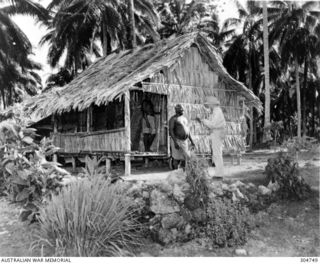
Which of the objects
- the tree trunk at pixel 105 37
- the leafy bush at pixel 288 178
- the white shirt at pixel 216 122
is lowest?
the leafy bush at pixel 288 178

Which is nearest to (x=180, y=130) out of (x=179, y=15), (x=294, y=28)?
(x=294, y=28)

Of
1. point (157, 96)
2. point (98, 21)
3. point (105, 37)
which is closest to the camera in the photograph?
point (157, 96)

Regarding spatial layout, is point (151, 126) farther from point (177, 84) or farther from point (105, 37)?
point (105, 37)

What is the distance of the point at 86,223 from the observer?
468 cm

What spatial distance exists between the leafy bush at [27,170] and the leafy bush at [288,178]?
373cm

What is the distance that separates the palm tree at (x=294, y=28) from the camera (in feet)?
71.1

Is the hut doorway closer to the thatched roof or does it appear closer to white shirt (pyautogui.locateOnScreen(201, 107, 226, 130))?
the thatched roof

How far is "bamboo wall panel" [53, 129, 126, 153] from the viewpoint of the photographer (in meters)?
9.62

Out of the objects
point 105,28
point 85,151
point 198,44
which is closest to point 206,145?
point 198,44

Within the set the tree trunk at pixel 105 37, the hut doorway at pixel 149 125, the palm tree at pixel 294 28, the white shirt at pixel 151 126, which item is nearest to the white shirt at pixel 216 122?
the hut doorway at pixel 149 125

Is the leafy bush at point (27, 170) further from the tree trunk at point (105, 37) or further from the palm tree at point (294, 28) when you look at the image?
the palm tree at point (294, 28)

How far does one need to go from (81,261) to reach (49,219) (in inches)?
33.8

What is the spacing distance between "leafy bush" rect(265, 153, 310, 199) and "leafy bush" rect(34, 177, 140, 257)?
9.92 ft

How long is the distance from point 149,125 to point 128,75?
7.08 ft
